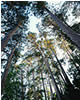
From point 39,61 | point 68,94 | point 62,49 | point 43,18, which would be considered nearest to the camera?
point 68,94

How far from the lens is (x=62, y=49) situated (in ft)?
46.8

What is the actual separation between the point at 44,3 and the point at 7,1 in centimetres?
413

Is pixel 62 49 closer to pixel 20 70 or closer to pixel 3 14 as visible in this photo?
pixel 20 70

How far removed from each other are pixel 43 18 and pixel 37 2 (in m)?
2.07

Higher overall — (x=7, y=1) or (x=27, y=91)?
(x=7, y=1)

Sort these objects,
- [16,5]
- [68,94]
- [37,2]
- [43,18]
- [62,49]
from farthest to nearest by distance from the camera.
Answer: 1. [62,49]
2. [43,18]
3. [37,2]
4. [16,5]
5. [68,94]

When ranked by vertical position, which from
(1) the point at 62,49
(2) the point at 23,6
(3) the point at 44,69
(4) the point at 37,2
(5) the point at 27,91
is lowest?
(5) the point at 27,91

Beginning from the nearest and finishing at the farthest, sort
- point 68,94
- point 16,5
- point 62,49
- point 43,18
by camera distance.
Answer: point 68,94, point 16,5, point 43,18, point 62,49

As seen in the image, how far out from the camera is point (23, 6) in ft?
24.5

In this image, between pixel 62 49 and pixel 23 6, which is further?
pixel 62 49

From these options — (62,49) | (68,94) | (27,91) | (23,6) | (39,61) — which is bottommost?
(68,94)

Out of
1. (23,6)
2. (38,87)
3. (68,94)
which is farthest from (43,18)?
(38,87)

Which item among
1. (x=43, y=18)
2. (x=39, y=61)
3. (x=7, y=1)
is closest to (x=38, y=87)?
(x=39, y=61)

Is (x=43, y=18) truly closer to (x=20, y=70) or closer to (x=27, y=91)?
(x=20, y=70)
